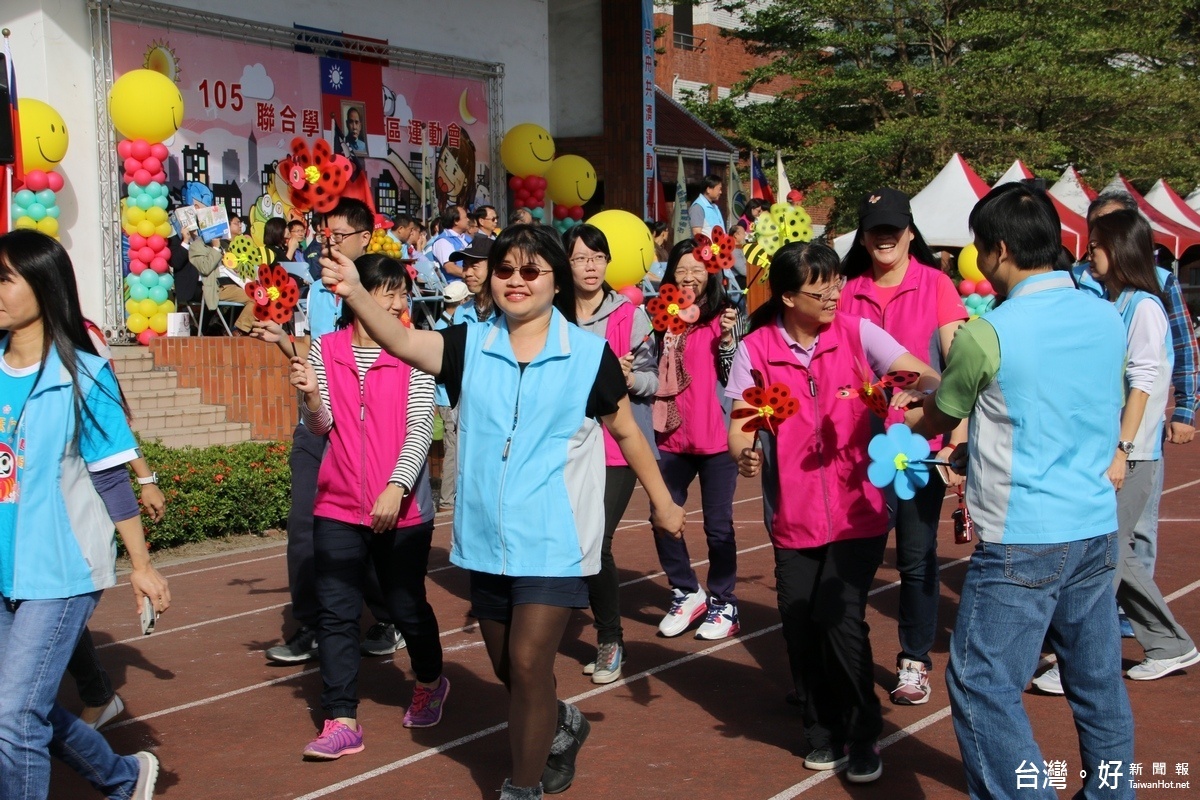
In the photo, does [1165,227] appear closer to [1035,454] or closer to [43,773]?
[1035,454]

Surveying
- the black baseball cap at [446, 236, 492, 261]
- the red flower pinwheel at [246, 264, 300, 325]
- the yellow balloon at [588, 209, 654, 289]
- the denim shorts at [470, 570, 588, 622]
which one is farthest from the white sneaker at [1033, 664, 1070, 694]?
the yellow balloon at [588, 209, 654, 289]

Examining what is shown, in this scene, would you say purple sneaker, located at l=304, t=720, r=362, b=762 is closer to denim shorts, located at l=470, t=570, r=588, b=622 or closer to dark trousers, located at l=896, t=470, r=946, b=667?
denim shorts, located at l=470, t=570, r=588, b=622

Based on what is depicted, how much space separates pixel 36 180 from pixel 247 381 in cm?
274

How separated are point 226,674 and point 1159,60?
26813 millimetres

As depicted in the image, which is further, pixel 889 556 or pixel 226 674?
pixel 889 556

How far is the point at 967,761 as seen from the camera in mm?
3541

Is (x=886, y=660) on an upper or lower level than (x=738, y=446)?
lower

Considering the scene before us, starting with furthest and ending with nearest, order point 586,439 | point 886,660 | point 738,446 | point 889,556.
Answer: point 889,556
point 886,660
point 738,446
point 586,439

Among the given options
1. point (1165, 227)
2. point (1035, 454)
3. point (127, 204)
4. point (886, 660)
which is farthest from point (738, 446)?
point (1165, 227)

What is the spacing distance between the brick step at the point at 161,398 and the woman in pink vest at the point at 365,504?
7627mm

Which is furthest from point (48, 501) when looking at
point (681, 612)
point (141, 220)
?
point (141, 220)

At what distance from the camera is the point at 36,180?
1223 centimetres

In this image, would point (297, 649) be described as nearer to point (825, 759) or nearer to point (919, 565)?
point (825, 759)

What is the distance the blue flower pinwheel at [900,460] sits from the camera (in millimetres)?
3885
